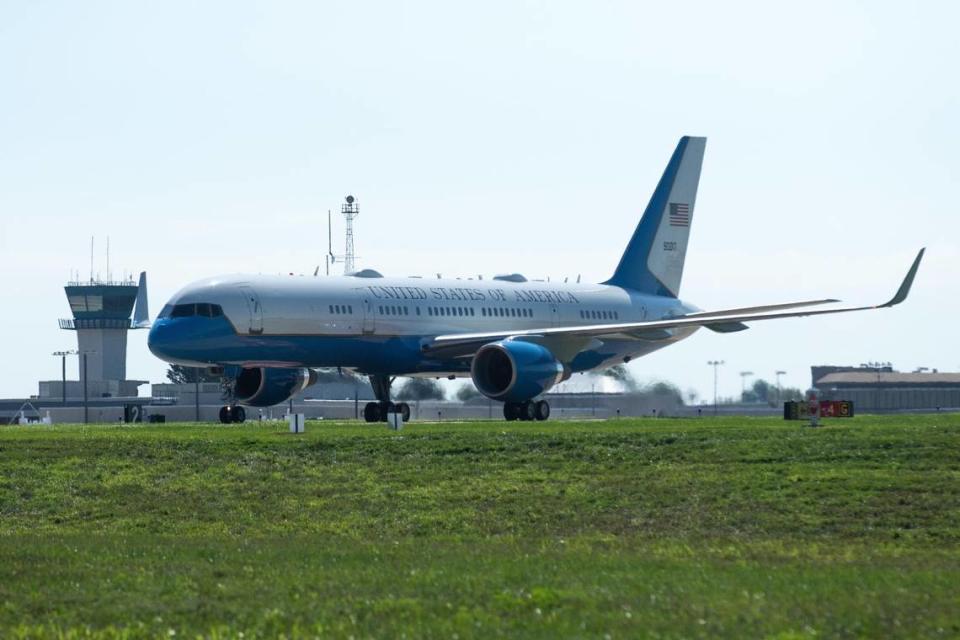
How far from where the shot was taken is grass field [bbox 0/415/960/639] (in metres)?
15.9

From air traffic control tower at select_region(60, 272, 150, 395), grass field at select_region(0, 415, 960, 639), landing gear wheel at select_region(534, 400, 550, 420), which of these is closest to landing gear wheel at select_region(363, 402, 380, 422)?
landing gear wheel at select_region(534, 400, 550, 420)

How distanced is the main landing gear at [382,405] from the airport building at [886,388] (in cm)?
2581

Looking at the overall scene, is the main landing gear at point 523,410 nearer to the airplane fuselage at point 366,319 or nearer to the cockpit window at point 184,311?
the airplane fuselage at point 366,319

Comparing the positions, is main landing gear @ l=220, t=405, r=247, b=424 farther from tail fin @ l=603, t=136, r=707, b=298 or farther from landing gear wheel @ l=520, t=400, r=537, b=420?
tail fin @ l=603, t=136, r=707, b=298

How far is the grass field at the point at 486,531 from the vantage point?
1590 cm

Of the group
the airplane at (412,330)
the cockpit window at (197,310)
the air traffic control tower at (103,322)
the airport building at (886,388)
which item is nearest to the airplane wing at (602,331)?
the airplane at (412,330)

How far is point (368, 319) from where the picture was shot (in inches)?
2064

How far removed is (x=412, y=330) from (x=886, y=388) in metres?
67.9

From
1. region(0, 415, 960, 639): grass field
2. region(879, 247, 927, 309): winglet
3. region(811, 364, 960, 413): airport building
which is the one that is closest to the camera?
region(0, 415, 960, 639): grass field

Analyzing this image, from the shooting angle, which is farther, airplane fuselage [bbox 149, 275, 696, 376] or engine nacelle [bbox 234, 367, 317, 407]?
engine nacelle [bbox 234, 367, 317, 407]

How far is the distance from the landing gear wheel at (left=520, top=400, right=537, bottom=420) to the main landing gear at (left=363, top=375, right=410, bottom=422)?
3982mm

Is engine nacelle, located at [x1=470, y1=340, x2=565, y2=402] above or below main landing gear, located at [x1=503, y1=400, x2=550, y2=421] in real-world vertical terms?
above

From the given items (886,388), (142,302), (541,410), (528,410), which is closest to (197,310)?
(528,410)

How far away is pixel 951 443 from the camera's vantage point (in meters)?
32.5
